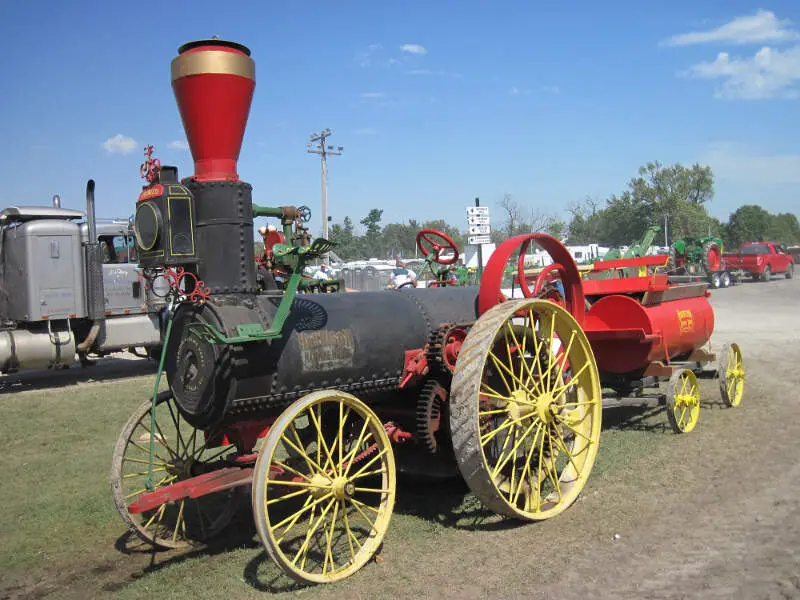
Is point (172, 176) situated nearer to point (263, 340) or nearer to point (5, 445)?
point (263, 340)

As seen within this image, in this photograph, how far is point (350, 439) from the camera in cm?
504

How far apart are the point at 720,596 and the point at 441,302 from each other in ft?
8.54

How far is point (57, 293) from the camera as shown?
1115 centimetres

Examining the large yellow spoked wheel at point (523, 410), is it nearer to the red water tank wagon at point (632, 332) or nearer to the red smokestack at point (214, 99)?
the red water tank wagon at point (632, 332)

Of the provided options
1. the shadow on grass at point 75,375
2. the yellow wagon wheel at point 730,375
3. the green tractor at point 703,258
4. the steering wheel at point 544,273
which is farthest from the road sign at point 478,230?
the green tractor at point 703,258

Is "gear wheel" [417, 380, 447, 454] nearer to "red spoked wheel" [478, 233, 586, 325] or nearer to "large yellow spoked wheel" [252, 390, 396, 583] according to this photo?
"large yellow spoked wheel" [252, 390, 396, 583]

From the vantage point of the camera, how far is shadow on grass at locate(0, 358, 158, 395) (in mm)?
11914

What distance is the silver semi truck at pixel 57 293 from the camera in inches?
432

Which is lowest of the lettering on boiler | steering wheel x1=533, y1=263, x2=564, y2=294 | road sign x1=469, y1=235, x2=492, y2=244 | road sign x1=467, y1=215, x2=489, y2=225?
the lettering on boiler

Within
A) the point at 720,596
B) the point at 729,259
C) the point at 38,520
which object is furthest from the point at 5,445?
the point at 729,259

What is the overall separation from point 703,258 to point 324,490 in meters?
27.0

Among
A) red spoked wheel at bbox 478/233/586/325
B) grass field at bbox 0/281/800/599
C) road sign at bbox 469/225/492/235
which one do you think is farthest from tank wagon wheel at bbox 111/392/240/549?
road sign at bbox 469/225/492/235

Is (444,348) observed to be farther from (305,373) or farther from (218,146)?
(218,146)

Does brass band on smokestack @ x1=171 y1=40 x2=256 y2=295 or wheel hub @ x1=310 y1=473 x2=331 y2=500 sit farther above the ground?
brass band on smokestack @ x1=171 y1=40 x2=256 y2=295
